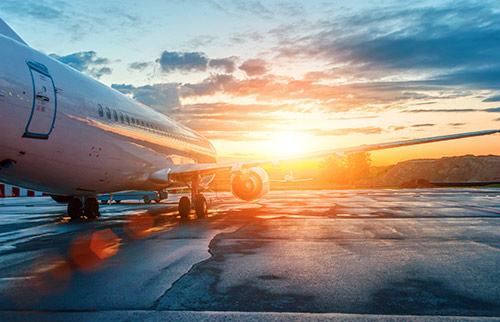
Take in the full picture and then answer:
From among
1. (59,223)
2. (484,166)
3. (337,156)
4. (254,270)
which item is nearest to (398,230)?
(337,156)

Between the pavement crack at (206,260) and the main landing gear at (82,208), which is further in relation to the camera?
the main landing gear at (82,208)

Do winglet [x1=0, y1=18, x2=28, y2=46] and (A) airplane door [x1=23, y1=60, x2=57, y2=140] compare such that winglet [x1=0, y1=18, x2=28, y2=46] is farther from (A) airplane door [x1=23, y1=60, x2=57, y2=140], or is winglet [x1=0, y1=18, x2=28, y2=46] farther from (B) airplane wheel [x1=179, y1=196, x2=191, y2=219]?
(B) airplane wheel [x1=179, y1=196, x2=191, y2=219]

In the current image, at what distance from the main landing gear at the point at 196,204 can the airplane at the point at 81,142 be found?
0.04m

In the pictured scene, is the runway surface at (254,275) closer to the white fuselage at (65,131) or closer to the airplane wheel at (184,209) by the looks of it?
the white fuselage at (65,131)

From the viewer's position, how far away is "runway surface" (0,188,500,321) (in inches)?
188

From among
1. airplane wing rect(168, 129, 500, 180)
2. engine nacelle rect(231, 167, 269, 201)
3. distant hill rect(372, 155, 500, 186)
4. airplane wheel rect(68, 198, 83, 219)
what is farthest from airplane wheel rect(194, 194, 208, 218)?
distant hill rect(372, 155, 500, 186)

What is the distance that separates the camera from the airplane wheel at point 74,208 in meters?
16.6

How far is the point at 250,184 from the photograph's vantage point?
1695cm

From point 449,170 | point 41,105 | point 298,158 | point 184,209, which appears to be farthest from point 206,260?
point 449,170

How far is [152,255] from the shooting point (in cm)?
830

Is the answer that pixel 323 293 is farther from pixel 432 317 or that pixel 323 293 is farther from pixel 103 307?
pixel 103 307

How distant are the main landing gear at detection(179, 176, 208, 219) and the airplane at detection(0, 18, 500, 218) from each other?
0.14 feet

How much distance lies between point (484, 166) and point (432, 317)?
127 metres

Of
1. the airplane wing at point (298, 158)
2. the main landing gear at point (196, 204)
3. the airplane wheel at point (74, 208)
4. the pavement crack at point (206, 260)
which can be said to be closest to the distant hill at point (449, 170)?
the airplane wing at point (298, 158)
